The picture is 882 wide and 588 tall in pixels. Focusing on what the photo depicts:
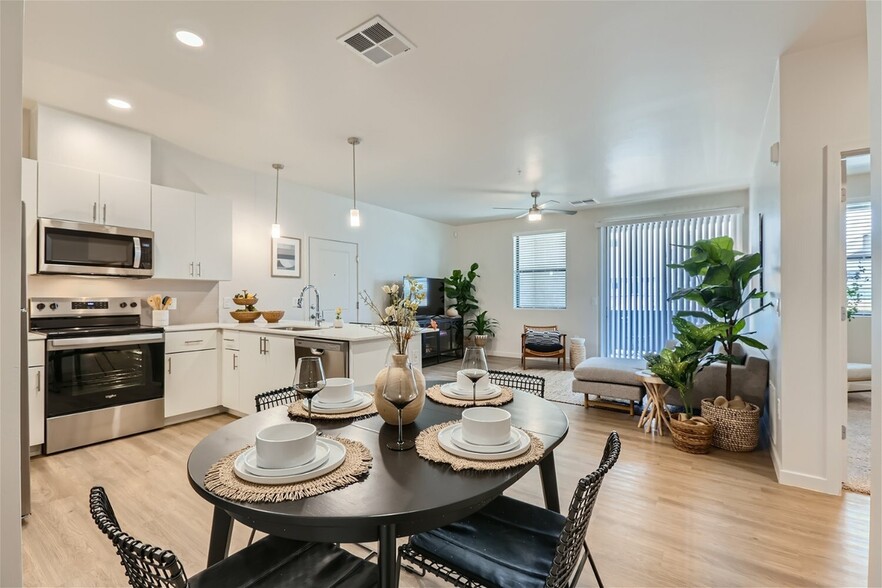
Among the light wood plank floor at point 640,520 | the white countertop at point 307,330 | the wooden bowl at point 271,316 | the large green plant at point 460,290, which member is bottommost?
the light wood plank floor at point 640,520

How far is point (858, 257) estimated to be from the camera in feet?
16.5

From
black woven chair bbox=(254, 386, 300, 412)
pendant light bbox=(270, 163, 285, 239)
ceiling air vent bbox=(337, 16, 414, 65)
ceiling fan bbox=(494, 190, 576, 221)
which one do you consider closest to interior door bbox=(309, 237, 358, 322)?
pendant light bbox=(270, 163, 285, 239)

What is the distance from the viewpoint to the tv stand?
681cm

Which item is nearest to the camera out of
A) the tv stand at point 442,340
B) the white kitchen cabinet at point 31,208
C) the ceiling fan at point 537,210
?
the white kitchen cabinet at point 31,208

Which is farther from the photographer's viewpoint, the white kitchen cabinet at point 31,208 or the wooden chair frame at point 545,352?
the wooden chair frame at point 545,352

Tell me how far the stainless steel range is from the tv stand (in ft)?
12.5

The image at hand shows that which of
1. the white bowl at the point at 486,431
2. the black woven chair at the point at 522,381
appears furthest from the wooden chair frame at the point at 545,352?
the white bowl at the point at 486,431

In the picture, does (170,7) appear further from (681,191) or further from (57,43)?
(681,191)

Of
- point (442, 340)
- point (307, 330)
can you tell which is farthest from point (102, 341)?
point (442, 340)

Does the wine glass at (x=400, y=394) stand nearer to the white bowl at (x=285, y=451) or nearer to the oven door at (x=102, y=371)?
the white bowl at (x=285, y=451)

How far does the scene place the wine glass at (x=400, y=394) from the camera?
1256 millimetres

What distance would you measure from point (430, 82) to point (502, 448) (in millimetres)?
2479

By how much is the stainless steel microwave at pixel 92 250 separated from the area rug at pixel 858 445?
17.7 ft

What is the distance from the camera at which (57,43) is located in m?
2.33
